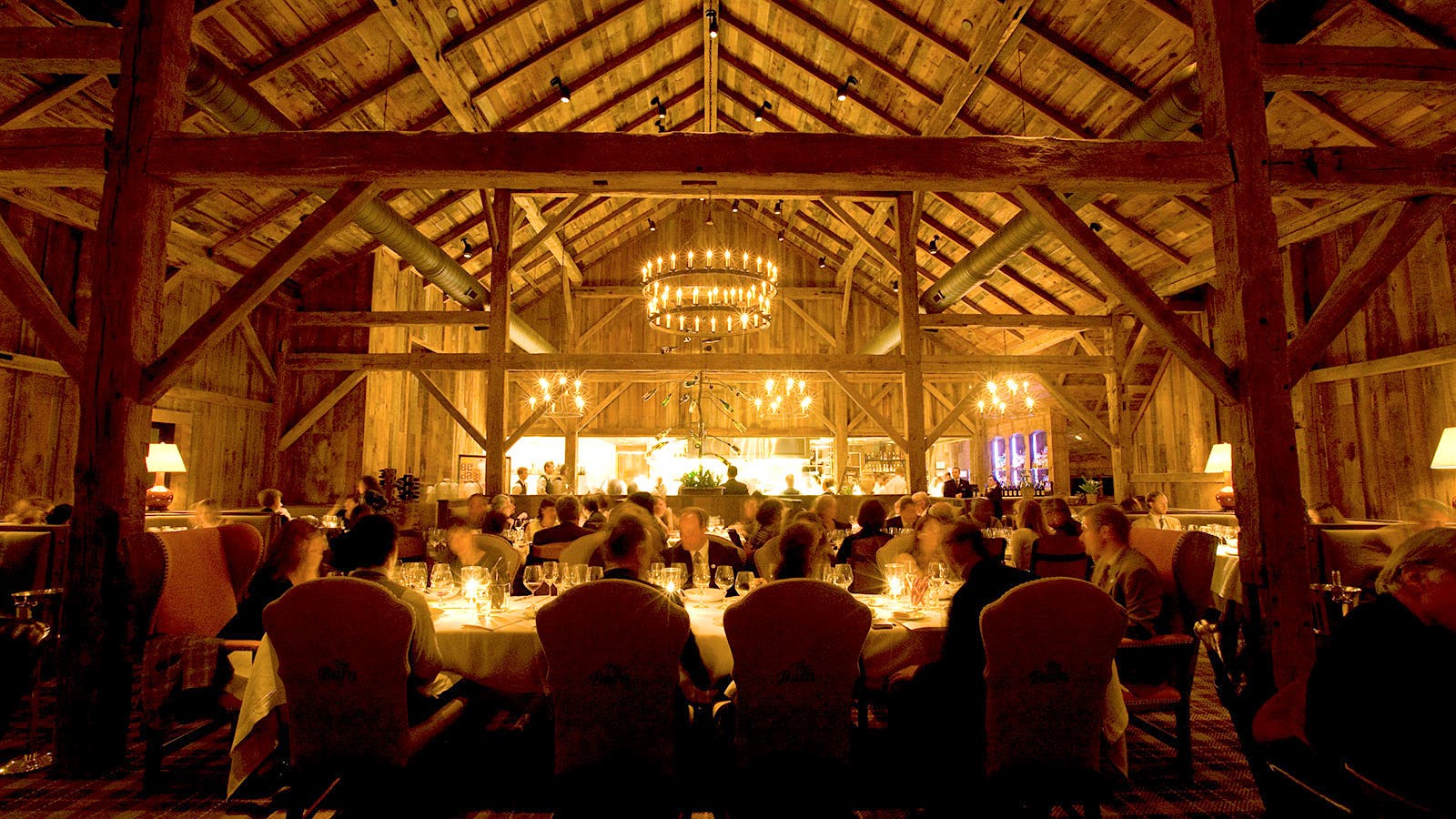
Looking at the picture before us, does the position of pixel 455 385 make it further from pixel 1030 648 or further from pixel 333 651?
pixel 1030 648

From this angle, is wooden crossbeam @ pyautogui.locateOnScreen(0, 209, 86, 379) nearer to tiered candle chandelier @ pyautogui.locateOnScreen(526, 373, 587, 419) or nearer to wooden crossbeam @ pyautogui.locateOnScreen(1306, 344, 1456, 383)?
tiered candle chandelier @ pyautogui.locateOnScreen(526, 373, 587, 419)

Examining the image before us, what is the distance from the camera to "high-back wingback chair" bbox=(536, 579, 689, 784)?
2.41 meters

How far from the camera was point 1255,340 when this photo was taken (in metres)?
3.88

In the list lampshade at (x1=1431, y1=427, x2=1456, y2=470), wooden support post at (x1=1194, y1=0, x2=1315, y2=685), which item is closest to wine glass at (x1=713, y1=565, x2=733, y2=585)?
wooden support post at (x1=1194, y1=0, x2=1315, y2=685)

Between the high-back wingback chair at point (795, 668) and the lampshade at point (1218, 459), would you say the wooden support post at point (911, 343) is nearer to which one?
the lampshade at point (1218, 459)

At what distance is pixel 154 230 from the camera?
393 centimetres

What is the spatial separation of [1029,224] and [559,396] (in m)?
7.55

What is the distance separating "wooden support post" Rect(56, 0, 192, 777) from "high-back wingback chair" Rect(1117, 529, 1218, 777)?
4.85 m

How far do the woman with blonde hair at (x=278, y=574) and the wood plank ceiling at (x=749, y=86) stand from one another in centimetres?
519

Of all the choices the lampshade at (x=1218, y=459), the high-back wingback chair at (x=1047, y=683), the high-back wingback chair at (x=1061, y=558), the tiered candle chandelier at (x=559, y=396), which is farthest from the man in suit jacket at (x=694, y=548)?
the tiered candle chandelier at (x=559, y=396)

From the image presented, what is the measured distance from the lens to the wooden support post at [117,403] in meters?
3.58

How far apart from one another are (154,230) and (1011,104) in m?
8.80

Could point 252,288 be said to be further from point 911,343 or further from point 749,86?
point 749,86

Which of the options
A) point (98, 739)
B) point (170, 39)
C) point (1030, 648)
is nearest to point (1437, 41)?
point (1030, 648)
